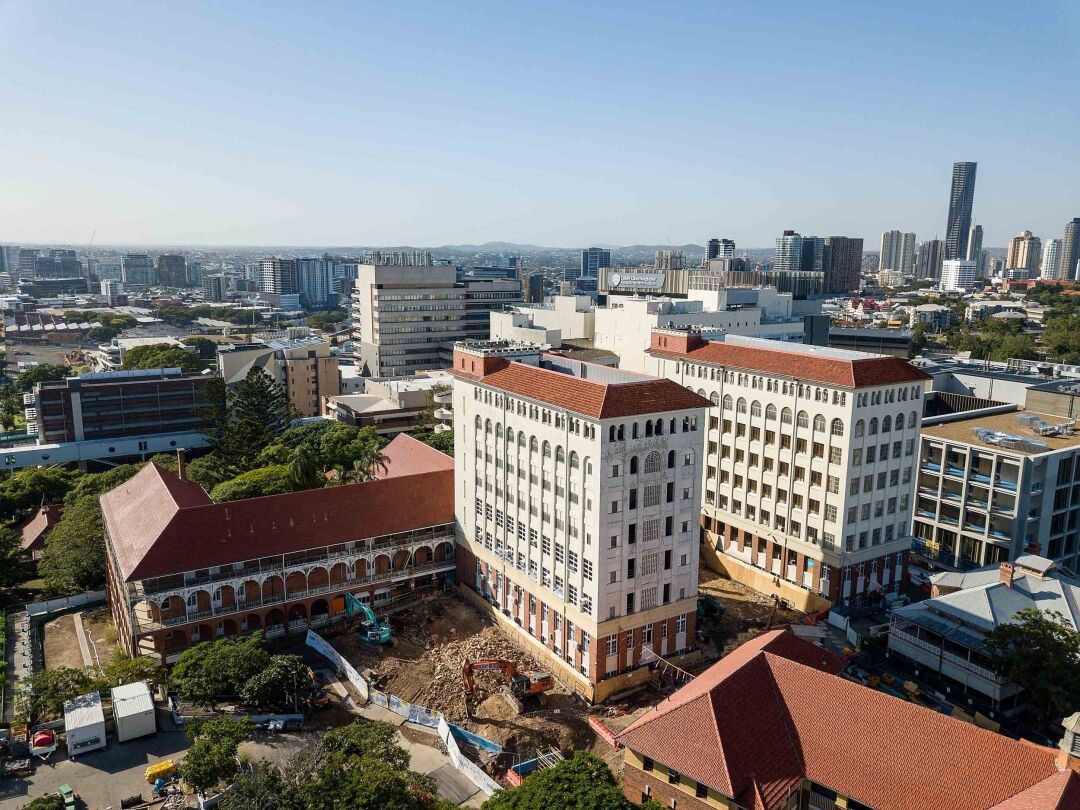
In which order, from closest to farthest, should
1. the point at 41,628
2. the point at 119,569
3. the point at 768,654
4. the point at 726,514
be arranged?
1. the point at 768,654
2. the point at 119,569
3. the point at 41,628
4. the point at 726,514

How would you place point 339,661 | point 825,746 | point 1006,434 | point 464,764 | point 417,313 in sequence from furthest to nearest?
1. point 417,313
2. point 1006,434
3. point 339,661
4. point 464,764
5. point 825,746

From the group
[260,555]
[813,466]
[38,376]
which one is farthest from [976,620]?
[38,376]

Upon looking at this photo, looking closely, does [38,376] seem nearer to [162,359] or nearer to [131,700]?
Result: [162,359]

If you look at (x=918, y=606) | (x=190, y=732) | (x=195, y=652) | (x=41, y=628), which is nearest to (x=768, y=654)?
(x=918, y=606)

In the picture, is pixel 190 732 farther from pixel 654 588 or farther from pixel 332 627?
pixel 654 588

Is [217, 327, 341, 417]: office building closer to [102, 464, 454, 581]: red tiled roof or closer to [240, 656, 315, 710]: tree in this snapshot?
[102, 464, 454, 581]: red tiled roof

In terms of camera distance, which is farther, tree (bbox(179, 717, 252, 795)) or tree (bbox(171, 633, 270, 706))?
tree (bbox(171, 633, 270, 706))

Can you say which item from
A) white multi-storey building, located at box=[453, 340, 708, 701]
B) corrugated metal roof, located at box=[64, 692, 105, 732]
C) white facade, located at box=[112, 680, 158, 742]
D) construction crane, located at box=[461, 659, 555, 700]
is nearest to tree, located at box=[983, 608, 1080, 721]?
white multi-storey building, located at box=[453, 340, 708, 701]
